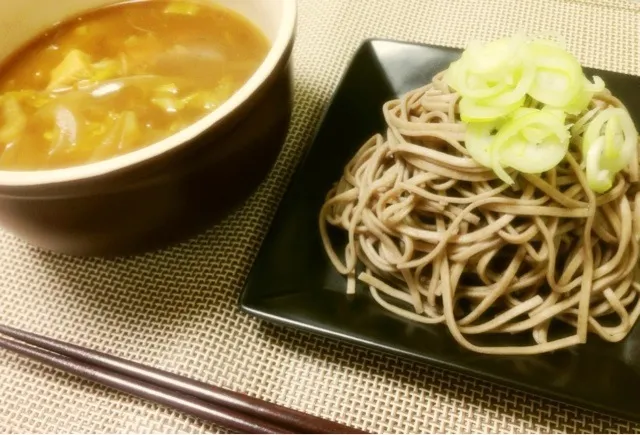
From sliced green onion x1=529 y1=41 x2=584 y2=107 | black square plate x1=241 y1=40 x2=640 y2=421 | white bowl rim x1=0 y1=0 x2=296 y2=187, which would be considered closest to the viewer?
white bowl rim x1=0 y1=0 x2=296 y2=187

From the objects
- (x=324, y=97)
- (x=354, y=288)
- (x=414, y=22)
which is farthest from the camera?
(x=414, y=22)

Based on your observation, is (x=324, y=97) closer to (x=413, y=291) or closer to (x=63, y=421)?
(x=413, y=291)

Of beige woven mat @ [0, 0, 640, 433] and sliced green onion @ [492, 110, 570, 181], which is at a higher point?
sliced green onion @ [492, 110, 570, 181]

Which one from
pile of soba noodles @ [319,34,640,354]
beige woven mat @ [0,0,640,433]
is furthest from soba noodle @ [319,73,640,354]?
beige woven mat @ [0,0,640,433]

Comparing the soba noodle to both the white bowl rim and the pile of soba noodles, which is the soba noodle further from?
the white bowl rim

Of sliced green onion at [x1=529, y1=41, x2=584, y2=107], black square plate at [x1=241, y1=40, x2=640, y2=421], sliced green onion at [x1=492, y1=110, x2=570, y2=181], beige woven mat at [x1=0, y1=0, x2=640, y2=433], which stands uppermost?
sliced green onion at [x1=529, y1=41, x2=584, y2=107]

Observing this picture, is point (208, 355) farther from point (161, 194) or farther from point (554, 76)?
point (554, 76)

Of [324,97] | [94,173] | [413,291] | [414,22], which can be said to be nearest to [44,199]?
[94,173]

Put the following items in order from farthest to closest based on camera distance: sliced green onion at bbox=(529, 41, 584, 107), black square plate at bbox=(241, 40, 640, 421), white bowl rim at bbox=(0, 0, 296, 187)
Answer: sliced green onion at bbox=(529, 41, 584, 107) → black square plate at bbox=(241, 40, 640, 421) → white bowl rim at bbox=(0, 0, 296, 187)
